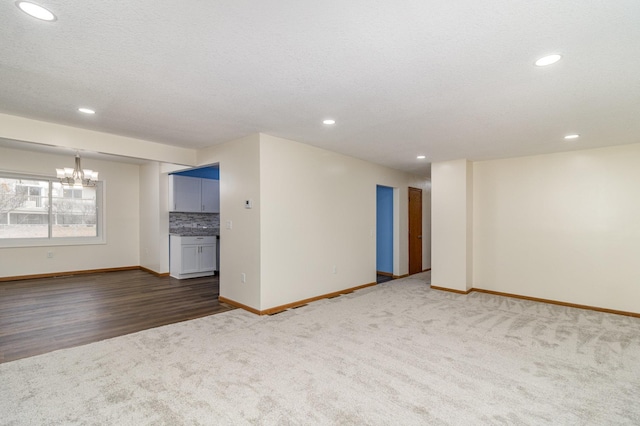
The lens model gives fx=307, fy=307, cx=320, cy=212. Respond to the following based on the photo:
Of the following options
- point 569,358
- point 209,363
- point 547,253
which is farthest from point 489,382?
point 547,253

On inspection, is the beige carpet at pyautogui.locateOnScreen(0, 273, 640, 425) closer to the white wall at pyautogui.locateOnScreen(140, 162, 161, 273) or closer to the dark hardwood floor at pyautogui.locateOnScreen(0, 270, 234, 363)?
the dark hardwood floor at pyautogui.locateOnScreen(0, 270, 234, 363)

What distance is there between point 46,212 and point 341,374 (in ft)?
24.0

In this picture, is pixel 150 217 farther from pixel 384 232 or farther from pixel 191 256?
pixel 384 232

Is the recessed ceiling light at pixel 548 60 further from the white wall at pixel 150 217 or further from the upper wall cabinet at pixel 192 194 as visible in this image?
the white wall at pixel 150 217

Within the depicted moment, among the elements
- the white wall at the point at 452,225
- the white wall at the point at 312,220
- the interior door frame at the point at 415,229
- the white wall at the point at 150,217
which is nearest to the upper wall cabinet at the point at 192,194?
the white wall at the point at 150,217

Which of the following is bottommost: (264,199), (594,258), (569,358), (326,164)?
(569,358)

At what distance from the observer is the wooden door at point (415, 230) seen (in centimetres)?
713

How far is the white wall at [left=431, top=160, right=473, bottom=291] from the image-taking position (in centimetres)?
547

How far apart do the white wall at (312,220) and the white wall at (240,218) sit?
117 millimetres

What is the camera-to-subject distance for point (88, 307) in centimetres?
443

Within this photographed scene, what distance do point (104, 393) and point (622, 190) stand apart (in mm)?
6526

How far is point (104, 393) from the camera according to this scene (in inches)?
89.7

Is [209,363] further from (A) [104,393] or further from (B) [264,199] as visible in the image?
(B) [264,199]

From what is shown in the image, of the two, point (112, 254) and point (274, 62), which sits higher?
point (274, 62)
